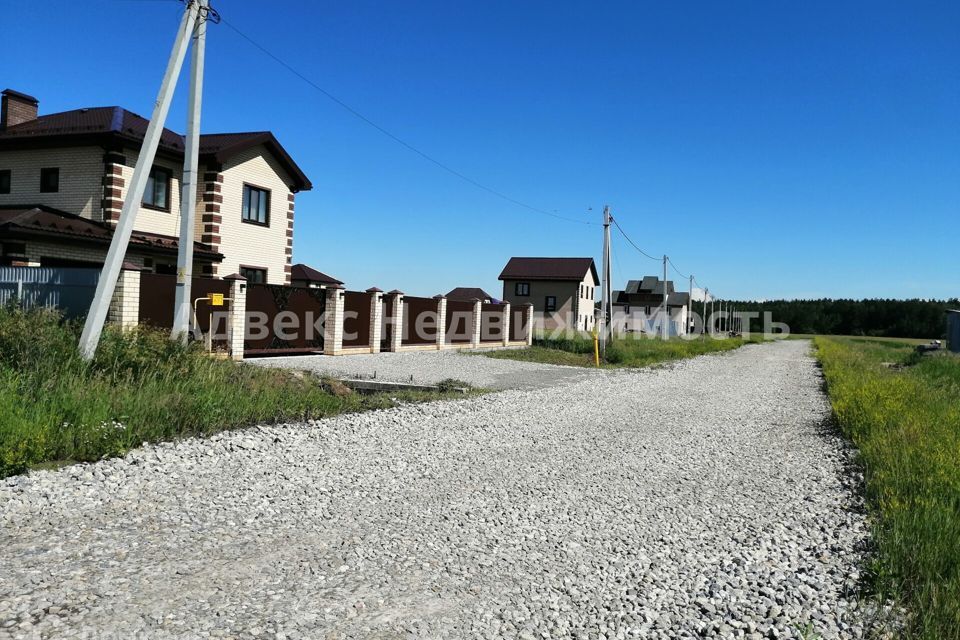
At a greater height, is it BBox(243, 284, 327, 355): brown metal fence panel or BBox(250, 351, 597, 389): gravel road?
BBox(243, 284, 327, 355): brown metal fence panel

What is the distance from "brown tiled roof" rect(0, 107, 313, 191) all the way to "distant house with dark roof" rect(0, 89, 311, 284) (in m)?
0.04

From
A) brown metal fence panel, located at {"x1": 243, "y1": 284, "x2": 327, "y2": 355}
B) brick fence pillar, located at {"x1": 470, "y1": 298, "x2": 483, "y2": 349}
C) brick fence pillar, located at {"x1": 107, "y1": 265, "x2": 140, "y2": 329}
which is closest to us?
brick fence pillar, located at {"x1": 107, "y1": 265, "x2": 140, "y2": 329}

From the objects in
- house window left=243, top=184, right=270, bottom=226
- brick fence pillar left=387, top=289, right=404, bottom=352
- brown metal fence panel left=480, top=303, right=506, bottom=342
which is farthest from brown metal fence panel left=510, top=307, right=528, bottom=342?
house window left=243, top=184, right=270, bottom=226

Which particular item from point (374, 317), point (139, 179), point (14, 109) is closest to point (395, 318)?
point (374, 317)

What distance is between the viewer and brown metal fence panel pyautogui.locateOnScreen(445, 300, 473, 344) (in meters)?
25.1

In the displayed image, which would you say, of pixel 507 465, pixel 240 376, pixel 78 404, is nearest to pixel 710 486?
pixel 507 465

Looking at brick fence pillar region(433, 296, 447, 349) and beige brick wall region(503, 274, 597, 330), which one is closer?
brick fence pillar region(433, 296, 447, 349)

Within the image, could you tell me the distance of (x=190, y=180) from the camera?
11320 millimetres

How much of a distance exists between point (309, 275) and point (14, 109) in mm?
12026

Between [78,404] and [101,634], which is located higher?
[78,404]

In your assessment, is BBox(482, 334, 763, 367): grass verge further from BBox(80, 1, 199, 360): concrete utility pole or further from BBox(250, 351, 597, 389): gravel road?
BBox(80, 1, 199, 360): concrete utility pole

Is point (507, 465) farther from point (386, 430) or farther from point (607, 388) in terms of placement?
point (607, 388)

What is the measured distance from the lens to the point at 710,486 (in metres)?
6.07

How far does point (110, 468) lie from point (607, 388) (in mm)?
10533
